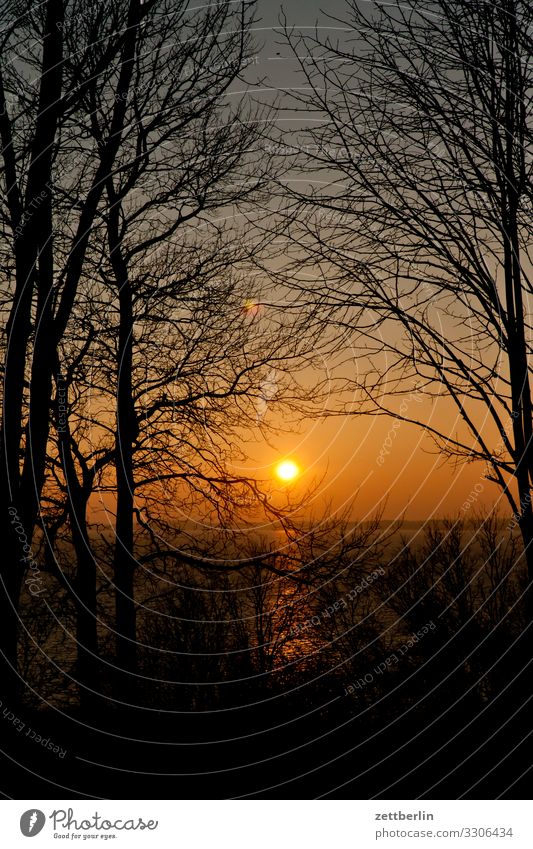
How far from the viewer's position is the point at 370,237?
9.12 metres

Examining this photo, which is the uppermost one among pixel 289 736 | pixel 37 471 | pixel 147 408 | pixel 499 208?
pixel 147 408

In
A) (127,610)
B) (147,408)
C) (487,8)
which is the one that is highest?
(147,408)

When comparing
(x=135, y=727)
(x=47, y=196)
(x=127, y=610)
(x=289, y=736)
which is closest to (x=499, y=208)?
(x=47, y=196)

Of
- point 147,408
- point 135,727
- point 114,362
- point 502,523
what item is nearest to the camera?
point 135,727

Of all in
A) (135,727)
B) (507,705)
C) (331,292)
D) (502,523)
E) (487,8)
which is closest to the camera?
(487,8)

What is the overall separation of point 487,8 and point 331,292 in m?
3.05

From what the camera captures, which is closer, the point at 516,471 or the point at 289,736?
the point at 516,471

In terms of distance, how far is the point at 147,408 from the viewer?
56.5ft

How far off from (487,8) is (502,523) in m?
16.0

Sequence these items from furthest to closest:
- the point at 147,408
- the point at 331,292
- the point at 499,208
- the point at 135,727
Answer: the point at 147,408, the point at 135,727, the point at 331,292, the point at 499,208

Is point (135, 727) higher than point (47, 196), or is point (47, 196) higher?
point (47, 196)

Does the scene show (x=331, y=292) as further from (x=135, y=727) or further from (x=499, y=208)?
(x=135, y=727)

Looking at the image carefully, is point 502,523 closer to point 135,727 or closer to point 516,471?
point 135,727

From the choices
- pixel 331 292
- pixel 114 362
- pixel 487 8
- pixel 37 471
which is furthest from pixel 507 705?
pixel 114 362
